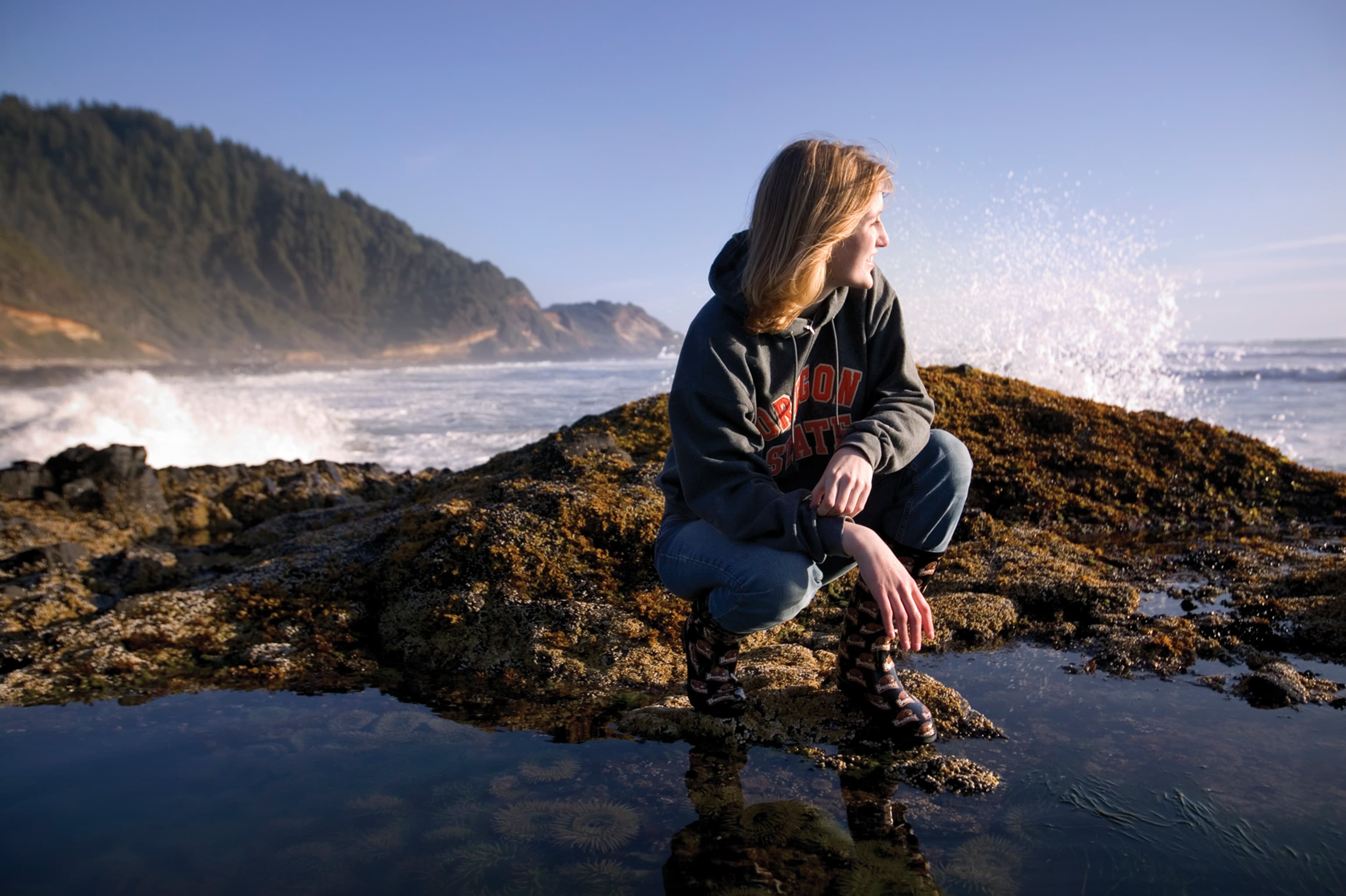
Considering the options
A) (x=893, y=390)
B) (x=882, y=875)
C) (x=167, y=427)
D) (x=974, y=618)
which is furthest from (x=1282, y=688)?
(x=167, y=427)

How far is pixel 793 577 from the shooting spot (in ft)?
6.63

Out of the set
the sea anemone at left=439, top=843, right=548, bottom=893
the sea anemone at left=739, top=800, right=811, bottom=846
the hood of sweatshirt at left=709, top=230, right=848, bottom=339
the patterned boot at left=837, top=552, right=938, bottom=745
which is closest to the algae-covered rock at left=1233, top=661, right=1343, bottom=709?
the patterned boot at left=837, top=552, right=938, bottom=745

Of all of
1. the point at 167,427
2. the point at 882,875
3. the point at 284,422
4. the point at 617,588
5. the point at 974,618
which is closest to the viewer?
the point at 882,875

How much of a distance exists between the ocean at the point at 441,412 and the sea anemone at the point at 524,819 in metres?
7.30

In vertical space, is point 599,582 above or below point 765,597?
below

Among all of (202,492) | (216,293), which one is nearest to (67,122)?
(216,293)

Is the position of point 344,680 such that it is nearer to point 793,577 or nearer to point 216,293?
point 793,577

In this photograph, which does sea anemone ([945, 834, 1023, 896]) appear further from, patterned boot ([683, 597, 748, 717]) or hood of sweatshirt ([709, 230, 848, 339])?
hood of sweatshirt ([709, 230, 848, 339])

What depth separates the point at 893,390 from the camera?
7.57 feet

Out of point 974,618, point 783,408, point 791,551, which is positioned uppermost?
point 783,408

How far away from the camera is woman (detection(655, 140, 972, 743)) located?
1.99 meters

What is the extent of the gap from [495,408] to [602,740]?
21764 millimetres

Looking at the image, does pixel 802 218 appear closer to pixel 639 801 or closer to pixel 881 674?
pixel 881 674

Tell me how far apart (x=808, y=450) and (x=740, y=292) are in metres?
0.51
